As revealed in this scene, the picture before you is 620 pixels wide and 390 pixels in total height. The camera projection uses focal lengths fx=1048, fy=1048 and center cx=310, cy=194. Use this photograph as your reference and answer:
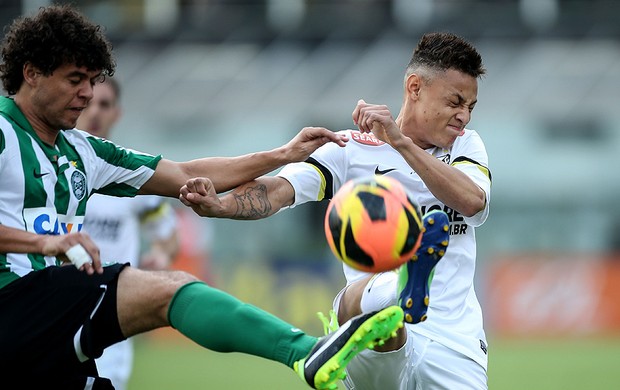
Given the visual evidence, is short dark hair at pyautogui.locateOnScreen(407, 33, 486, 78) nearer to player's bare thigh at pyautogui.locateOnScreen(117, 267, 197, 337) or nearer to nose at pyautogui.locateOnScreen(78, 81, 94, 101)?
nose at pyautogui.locateOnScreen(78, 81, 94, 101)

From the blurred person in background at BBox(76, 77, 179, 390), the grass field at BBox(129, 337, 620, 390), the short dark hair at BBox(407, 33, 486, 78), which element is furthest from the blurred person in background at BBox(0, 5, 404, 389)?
the grass field at BBox(129, 337, 620, 390)

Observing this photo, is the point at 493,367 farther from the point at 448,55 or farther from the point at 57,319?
the point at 57,319

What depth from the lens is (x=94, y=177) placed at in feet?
18.5

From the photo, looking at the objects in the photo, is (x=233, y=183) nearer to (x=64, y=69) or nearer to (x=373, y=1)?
(x=64, y=69)

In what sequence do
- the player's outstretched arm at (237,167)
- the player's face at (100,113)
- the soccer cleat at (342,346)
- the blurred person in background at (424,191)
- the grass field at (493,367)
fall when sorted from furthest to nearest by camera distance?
the grass field at (493,367) < the player's face at (100,113) < the player's outstretched arm at (237,167) < the blurred person in background at (424,191) < the soccer cleat at (342,346)

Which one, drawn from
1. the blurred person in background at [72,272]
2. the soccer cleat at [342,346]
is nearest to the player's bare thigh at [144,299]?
the blurred person in background at [72,272]

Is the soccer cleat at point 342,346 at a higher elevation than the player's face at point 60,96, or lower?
lower

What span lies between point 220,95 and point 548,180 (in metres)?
6.94

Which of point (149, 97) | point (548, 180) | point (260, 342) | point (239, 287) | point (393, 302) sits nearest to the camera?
point (260, 342)

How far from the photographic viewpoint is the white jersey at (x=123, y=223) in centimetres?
825

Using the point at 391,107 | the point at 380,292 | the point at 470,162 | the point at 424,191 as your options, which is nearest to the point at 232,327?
the point at 380,292

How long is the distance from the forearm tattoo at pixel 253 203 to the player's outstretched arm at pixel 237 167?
114mm

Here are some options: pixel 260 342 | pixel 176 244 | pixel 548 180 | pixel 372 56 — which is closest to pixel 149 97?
pixel 372 56

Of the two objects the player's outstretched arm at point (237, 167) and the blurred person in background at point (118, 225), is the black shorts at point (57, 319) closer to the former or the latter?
the player's outstretched arm at point (237, 167)
